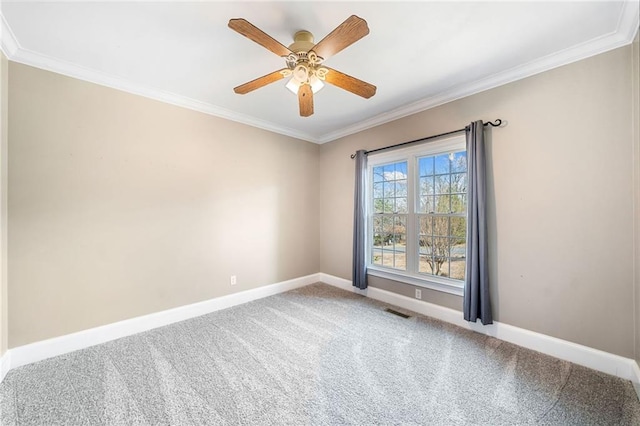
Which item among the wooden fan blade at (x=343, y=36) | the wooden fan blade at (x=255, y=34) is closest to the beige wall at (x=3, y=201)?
the wooden fan blade at (x=255, y=34)

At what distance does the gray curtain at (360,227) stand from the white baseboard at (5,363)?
348cm

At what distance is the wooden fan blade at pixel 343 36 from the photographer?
1.42 m

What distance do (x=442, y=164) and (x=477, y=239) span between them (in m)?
1.00

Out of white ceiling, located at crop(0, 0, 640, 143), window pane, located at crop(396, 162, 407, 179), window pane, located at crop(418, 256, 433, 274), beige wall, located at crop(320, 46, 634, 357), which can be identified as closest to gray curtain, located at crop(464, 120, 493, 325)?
beige wall, located at crop(320, 46, 634, 357)

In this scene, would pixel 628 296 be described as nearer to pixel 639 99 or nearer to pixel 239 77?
pixel 639 99

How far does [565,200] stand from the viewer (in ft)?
7.07

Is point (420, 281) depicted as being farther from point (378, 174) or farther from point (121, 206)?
point (121, 206)

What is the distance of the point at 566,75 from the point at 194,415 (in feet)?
12.7

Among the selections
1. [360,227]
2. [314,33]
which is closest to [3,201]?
[314,33]

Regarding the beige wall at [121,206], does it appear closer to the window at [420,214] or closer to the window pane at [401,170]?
the window at [420,214]

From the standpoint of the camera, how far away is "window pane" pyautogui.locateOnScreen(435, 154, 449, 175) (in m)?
3.00

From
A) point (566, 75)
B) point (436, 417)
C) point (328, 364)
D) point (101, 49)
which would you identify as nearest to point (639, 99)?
point (566, 75)

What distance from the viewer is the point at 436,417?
156cm

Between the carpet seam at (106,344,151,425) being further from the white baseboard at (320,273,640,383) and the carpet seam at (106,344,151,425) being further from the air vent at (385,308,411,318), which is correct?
the white baseboard at (320,273,640,383)
